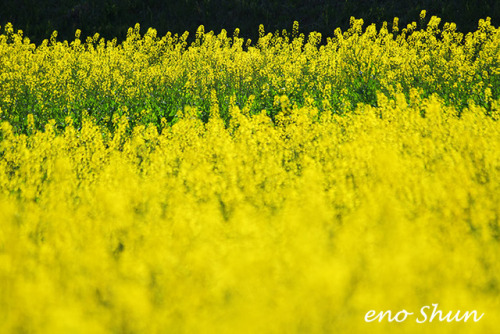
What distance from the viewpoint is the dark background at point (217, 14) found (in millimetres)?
13133

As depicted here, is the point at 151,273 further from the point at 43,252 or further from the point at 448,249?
the point at 448,249

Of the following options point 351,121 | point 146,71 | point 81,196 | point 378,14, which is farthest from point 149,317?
point 378,14

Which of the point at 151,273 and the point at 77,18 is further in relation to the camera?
the point at 77,18

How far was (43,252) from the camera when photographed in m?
1.74

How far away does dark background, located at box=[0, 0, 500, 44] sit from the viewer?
43.1 ft

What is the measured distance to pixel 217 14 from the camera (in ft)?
51.9

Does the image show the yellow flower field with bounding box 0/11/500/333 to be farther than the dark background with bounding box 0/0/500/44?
No

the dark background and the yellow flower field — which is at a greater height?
the dark background

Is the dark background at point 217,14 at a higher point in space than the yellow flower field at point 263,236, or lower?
higher

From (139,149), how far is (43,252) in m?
1.97

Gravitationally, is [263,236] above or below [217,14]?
A: below

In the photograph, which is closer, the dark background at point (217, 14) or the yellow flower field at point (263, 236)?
the yellow flower field at point (263, 236)

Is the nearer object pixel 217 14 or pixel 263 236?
pixel 263 236

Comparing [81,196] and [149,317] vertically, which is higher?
[81,196]
